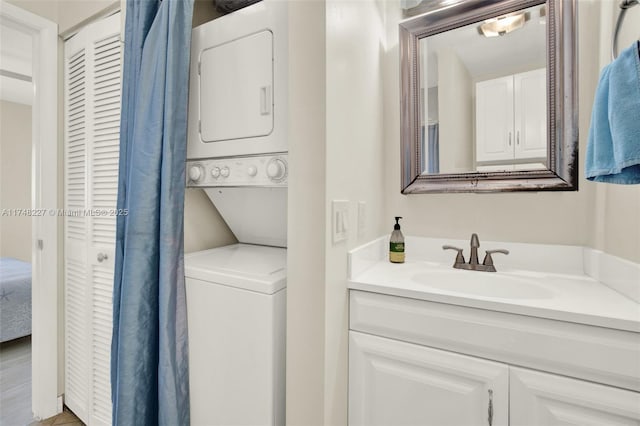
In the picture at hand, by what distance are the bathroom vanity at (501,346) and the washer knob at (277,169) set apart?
0.45m

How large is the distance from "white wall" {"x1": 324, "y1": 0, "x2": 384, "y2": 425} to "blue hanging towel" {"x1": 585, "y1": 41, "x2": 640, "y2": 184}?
2.65 feet

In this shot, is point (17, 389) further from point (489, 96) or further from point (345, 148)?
point (489, 96)

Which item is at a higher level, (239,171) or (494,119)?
(494,119)

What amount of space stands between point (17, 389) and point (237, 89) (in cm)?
282

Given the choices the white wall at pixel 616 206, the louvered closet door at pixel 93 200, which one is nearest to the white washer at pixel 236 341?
the louvered closet door at pixel 93 200

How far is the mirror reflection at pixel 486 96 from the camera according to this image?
1.42 meters

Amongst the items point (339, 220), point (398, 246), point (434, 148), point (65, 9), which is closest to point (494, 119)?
point (434, 148)

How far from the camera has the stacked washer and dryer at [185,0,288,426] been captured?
1069 mm

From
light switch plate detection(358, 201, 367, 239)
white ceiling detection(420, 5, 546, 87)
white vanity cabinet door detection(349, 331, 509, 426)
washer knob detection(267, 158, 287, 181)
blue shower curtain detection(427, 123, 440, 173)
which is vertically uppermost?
white ceiling detection(420, 5, 546, 87)

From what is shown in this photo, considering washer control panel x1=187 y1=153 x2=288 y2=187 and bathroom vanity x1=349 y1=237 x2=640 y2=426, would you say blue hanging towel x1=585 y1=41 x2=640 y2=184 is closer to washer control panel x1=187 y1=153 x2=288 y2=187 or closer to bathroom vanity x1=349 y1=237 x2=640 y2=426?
bathroom vanity x1=349 y1=237 x2=640 y2=426

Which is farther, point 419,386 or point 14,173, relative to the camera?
point 14,173

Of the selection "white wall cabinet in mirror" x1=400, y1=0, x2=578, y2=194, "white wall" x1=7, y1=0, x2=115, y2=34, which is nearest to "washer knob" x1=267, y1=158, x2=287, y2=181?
"white wall cabinet in mirror" x1=400, y1=0, x2=578, y2=194

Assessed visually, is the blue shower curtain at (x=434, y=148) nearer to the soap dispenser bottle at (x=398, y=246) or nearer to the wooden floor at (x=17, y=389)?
the soap dispenser bottle at (x=398, y=246)

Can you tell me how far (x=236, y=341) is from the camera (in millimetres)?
1111
